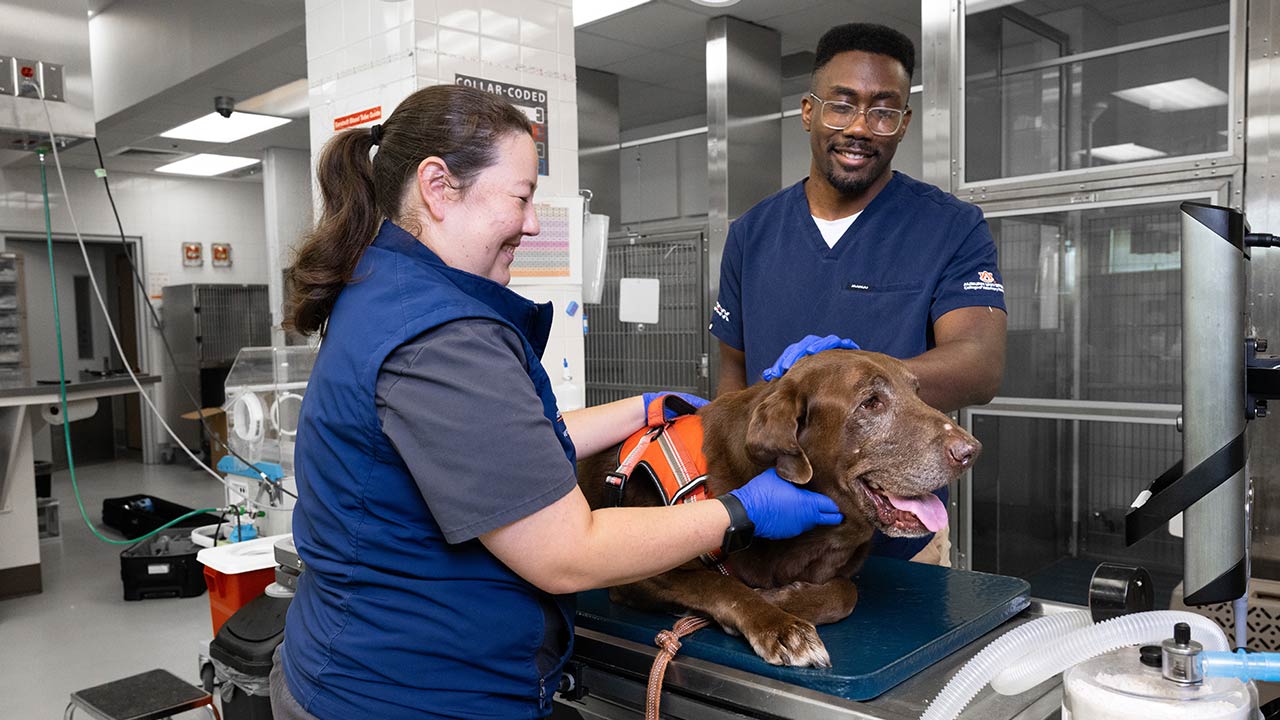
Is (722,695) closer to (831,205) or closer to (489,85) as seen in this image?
(831,205)

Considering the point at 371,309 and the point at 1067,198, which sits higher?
the point at 1067,198

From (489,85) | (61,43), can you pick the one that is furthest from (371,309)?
(61,43)

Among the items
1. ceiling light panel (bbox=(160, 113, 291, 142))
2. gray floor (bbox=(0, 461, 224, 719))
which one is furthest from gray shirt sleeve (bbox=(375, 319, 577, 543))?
ceiling light panel (bbox=(160, 113, 291, 142))

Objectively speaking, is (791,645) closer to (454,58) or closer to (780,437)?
(780,437)

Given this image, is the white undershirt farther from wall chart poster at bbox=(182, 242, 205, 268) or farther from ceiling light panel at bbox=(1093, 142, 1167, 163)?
wall chart poster at bbox=(182, 242, 205, 268)

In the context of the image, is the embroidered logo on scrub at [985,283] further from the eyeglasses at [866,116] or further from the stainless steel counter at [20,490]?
the stainless steel counter at [20,490]

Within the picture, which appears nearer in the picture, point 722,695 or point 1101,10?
point 722,695

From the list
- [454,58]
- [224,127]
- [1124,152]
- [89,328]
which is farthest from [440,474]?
[89,328]

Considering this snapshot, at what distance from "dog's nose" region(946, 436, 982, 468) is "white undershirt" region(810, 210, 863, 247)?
2.76ft

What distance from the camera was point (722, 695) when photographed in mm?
1175

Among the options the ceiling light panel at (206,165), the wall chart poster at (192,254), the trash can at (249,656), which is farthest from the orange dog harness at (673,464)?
the wall chart poster at (192,254)

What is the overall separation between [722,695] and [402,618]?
1.40 feet

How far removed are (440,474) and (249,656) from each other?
1.61 metres

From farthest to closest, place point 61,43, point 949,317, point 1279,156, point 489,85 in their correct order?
point 61,43 → point 489,85 → point 1279,156 → point 949,317
